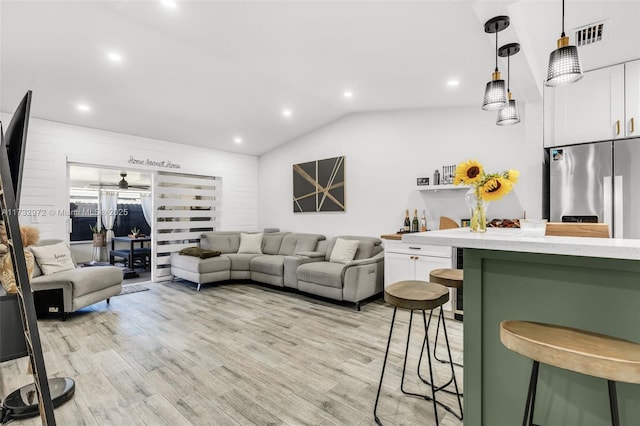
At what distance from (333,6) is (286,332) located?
3078mm

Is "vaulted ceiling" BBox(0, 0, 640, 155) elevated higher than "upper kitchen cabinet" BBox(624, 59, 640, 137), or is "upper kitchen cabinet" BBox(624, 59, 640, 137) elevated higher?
"vaulted ceiling" BBox(0, 0, 640, 155)

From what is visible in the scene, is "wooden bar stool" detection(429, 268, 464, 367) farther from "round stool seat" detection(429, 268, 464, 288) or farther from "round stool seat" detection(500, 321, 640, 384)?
"round stool seat" detection(500, 321, 640, 384)

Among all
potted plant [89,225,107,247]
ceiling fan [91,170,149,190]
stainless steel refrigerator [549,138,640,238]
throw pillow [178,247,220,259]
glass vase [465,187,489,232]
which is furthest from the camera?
potted plant [89,225,107,247]

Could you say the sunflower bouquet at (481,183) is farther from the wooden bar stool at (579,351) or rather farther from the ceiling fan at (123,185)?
the ceiling fan at (123,185)

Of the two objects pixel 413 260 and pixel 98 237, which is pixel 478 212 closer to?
pixel 413 260

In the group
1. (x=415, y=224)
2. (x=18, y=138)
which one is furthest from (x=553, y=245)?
(x=415, y=224)

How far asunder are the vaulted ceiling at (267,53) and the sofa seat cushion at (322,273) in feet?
7.97

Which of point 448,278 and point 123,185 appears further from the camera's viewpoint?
point 123,185

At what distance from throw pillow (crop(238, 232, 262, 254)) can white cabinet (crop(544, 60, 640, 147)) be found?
4791 mm

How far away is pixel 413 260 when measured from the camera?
4164 millimetres

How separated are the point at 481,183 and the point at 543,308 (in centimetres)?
79

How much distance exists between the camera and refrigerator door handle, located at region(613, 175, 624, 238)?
2.97 meters

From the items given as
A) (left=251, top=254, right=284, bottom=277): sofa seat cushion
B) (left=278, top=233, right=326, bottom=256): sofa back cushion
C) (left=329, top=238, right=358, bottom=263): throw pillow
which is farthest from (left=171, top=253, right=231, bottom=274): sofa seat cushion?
(left=329, top=238, right=358, bottom=263): throw pillow

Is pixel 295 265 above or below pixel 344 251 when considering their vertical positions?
below
